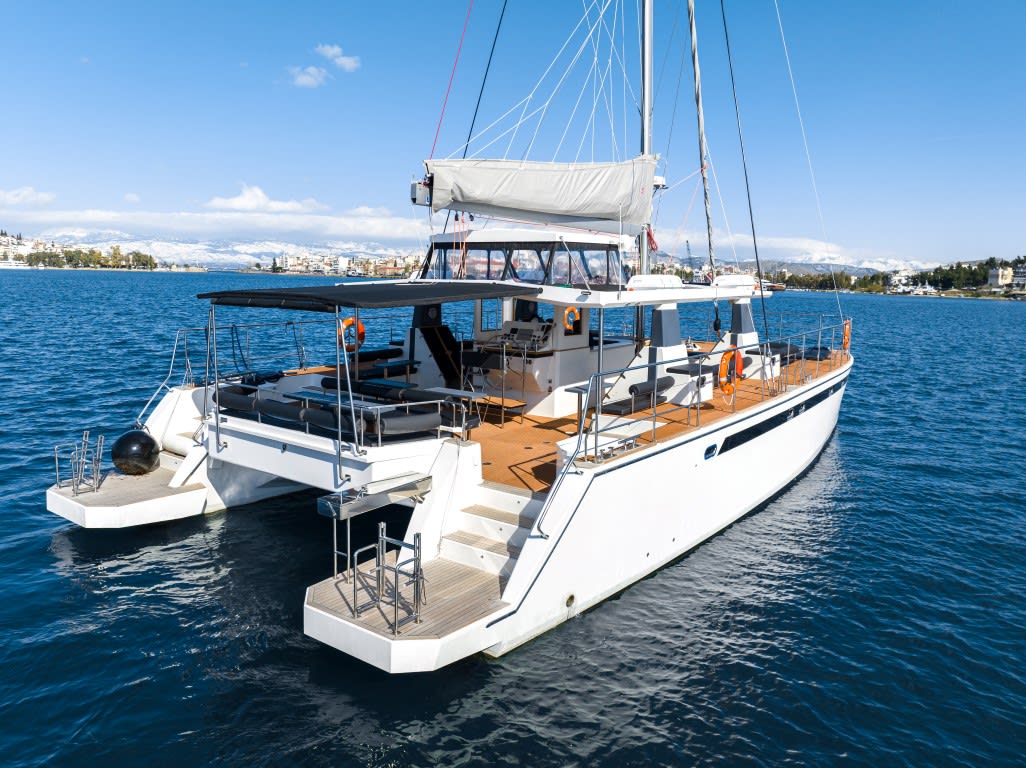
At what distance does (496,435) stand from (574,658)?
4.17m

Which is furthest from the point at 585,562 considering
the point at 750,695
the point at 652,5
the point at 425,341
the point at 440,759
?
the point at 652,5

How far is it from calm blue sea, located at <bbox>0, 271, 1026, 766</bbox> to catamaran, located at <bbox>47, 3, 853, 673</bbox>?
1.90 ft

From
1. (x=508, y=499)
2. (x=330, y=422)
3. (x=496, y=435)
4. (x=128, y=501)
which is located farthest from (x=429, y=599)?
(x=128, y=501)

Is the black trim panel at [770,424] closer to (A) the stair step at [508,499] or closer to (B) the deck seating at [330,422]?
(A) the stair step at [508,499]

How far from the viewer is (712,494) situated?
35.3ft

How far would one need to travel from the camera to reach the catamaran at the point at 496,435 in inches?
299

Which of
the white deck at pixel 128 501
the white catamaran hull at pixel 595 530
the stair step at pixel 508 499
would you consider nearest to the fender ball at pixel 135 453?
the white deck at pixel 128 501

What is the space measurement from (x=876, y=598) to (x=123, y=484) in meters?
11.3

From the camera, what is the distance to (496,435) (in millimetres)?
11117

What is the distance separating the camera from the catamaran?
7.58 meters

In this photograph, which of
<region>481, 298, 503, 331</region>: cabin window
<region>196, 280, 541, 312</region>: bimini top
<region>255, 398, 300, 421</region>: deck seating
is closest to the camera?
<region>196, 280, 541, 312</region>: bimini top

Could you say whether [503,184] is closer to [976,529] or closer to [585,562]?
[585,562]

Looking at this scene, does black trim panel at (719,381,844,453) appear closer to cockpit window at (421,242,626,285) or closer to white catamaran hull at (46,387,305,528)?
cockpit window at (421,242,626,285)

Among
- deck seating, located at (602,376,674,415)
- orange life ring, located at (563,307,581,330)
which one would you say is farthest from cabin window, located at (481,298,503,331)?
deck seating, located at (602,376,674,415)
